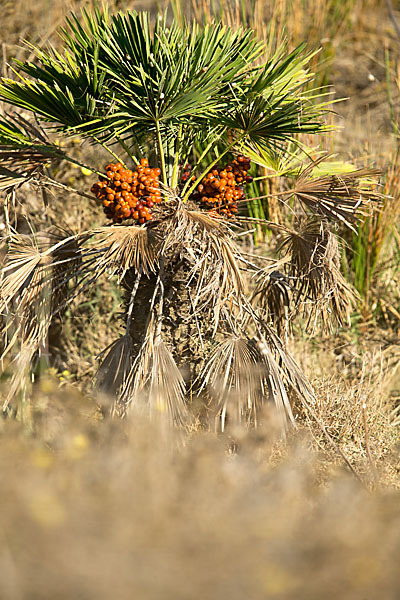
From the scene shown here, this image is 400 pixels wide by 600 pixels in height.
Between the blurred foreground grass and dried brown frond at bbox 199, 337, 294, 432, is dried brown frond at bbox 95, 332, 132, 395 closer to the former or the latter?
dried brown frond at bbox 199, 337, 294, 432

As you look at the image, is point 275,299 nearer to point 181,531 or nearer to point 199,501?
point 199,501

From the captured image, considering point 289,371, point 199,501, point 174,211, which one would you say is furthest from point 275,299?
point 199,501

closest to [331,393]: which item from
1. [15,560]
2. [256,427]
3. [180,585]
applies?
[256,427]

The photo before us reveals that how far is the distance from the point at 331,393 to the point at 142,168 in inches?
51.1

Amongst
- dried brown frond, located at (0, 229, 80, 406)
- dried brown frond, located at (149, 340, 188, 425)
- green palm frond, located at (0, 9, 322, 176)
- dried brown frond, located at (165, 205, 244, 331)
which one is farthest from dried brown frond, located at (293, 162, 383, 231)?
dried brown frond, located at (0, 229, 80, 406)

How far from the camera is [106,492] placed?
4.36 ft

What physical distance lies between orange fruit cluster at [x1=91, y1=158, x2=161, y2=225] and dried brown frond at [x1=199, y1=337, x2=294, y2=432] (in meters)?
0.62

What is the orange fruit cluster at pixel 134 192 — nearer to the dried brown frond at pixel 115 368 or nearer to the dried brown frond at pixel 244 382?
the dried brown frond at pixel 115 368

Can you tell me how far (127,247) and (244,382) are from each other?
68cm

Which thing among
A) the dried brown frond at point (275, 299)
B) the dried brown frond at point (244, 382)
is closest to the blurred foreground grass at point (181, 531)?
the dried brown frond at point (244, 382)

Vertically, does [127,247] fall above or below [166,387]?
above

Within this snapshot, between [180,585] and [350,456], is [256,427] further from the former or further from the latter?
[180,585]

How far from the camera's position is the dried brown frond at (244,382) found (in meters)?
2.13

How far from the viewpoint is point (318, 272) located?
2287mm
